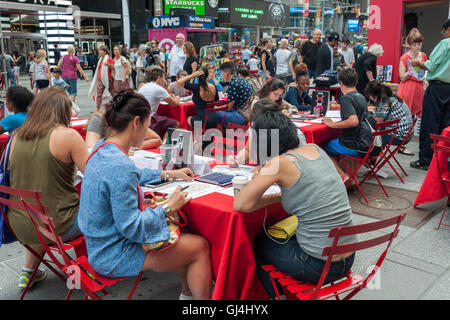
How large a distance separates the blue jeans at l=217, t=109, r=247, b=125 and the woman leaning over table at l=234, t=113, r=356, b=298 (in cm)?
394

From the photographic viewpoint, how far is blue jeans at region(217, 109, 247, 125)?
6180 mm

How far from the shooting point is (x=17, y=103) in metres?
3.63

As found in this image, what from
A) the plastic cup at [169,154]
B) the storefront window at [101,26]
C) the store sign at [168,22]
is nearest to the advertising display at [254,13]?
the storefront window at [101,26]

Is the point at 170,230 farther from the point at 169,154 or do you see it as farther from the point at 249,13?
the point at 249,13

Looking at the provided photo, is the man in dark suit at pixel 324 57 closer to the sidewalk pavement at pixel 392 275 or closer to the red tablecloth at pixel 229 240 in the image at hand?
the sidewalk pavement at pixel 392 275

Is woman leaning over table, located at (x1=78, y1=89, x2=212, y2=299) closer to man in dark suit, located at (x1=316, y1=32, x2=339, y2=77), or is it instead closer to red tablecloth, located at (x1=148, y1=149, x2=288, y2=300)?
red tablecloth, located at (x1=148, y1=149, x2=288, y2=300)

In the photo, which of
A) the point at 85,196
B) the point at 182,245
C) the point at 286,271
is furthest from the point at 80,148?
the point at 286,271

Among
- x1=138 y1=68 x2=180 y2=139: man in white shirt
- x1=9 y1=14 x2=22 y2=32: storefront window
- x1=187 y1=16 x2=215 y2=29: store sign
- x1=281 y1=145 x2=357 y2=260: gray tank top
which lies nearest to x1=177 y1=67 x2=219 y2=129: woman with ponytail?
x1=138 y1=68 x2=180 y2=139: man in white shirt

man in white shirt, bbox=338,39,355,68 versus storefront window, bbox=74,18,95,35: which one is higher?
storefront window, bbox=74,18,95,35

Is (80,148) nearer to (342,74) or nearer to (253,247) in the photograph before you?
(253,247)

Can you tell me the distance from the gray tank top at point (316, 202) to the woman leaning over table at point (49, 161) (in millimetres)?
1373

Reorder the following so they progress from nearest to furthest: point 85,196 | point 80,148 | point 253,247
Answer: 1. point 85,196
2. point 253,247
3. point 80,148

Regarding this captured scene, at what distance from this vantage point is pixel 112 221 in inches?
82.5

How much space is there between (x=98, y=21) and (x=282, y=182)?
104ft
